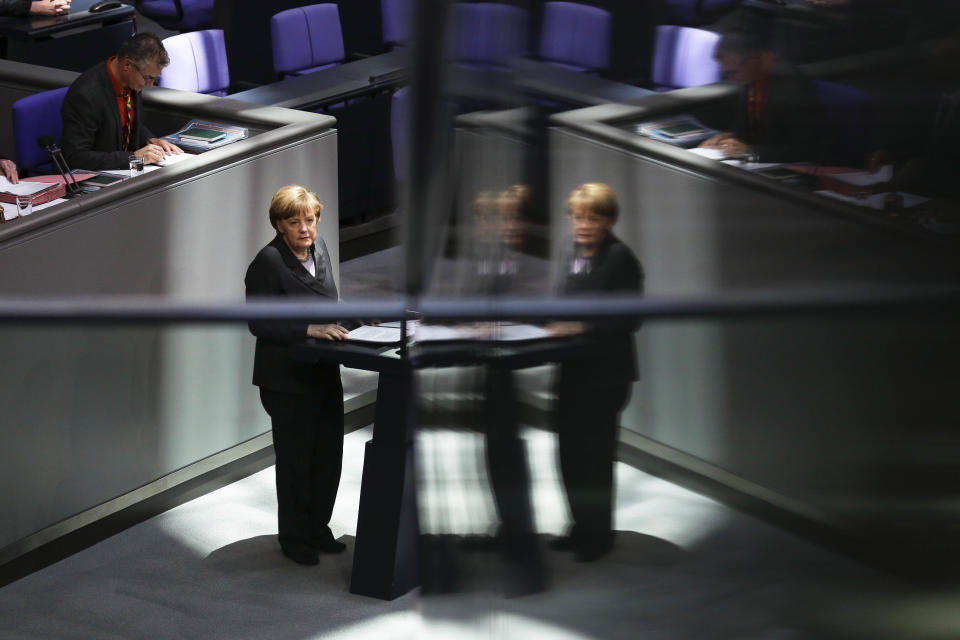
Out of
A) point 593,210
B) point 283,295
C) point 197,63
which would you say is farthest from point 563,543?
point 197,63

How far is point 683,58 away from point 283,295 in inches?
113

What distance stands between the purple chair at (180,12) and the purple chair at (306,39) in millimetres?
883

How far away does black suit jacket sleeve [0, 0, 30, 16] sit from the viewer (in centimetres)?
513

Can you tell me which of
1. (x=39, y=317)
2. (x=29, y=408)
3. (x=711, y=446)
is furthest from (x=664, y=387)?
(x=29, y=408)

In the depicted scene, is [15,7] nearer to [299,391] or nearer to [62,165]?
[62,165]

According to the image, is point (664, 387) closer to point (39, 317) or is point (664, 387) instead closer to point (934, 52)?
point (934, 52)

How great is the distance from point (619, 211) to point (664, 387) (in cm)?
7

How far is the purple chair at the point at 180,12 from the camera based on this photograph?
6.15m

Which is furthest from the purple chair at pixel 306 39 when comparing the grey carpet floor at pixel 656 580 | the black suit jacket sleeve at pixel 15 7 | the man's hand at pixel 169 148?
the grey carpet floor at pixel 656 580

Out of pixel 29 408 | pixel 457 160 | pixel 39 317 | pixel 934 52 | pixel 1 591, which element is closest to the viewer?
pixel 934 52

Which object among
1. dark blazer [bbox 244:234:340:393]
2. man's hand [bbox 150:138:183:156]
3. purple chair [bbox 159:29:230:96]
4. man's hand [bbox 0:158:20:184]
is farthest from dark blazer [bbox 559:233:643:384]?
purple chair [bbox 159:29:230:96]

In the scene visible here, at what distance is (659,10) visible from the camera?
1.29 ft

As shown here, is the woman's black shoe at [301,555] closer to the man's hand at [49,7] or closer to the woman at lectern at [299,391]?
the woman at lectern at [299,391]

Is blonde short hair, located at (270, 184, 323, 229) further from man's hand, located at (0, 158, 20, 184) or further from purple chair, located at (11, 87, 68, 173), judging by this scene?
purple chair, located at (11, 87, 68, 173)
